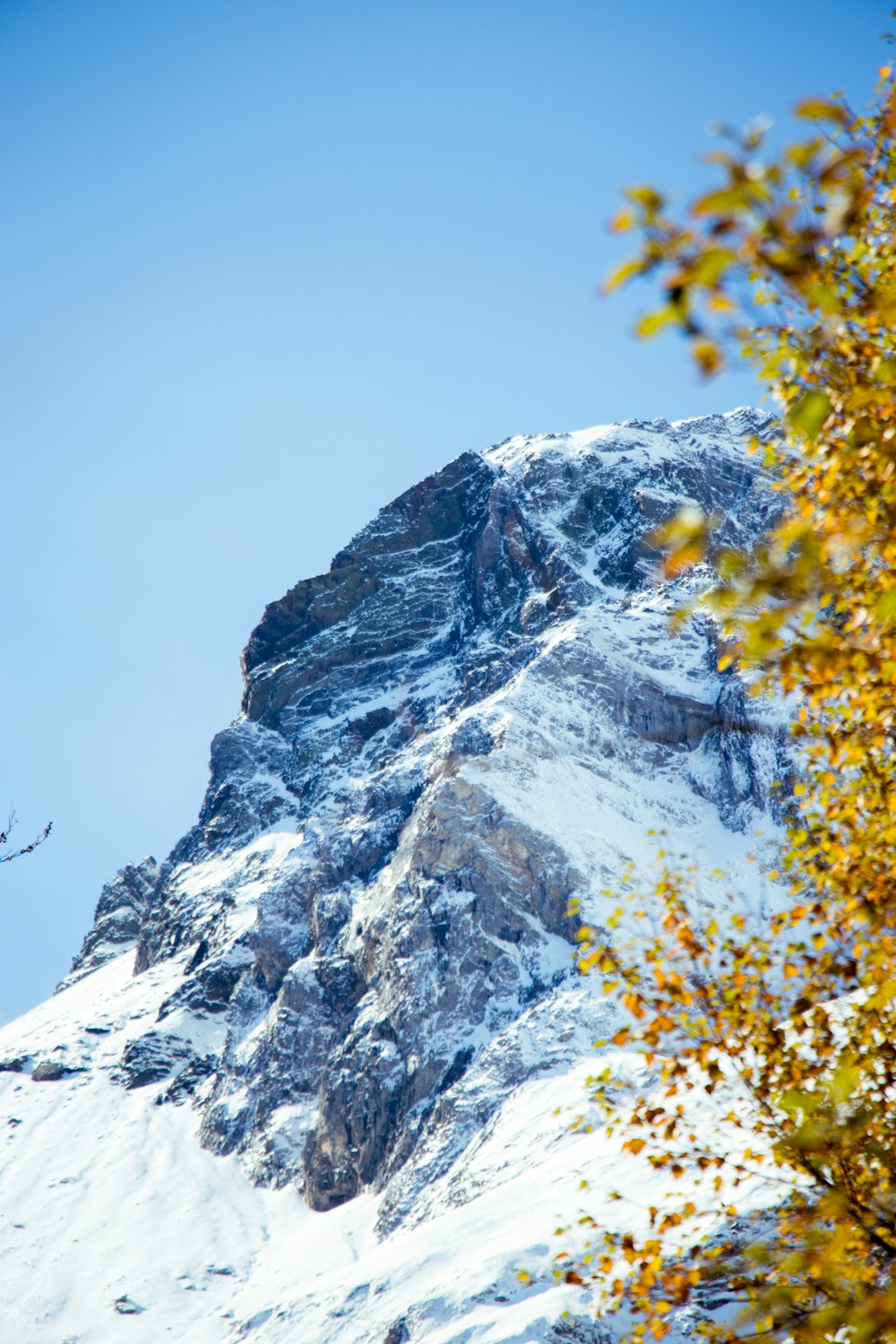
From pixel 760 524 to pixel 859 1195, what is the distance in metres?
194

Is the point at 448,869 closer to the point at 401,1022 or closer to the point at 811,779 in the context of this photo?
the point at 401,1022

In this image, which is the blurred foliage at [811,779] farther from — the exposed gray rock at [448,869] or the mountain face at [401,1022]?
the exposed gray rock at [448,869]

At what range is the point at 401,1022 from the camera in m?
121

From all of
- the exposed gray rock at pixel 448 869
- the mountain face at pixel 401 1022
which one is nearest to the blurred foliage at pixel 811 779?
the mountain face at pixel 401 1022

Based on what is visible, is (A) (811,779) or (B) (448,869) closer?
(A) (811,779)

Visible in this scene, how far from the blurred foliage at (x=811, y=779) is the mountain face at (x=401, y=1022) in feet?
199

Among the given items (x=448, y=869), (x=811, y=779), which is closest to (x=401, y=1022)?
(x=448, y=869)

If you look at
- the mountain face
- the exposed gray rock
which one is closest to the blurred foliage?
the mountain face

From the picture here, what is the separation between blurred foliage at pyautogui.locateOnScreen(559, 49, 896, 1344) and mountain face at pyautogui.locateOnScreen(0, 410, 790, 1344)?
60579 millimetres

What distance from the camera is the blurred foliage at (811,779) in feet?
11.4

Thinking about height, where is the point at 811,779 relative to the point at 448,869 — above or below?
above

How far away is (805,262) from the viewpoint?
12.4ft

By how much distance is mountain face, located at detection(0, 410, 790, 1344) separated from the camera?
293ft

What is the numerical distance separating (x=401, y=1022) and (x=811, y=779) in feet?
391
